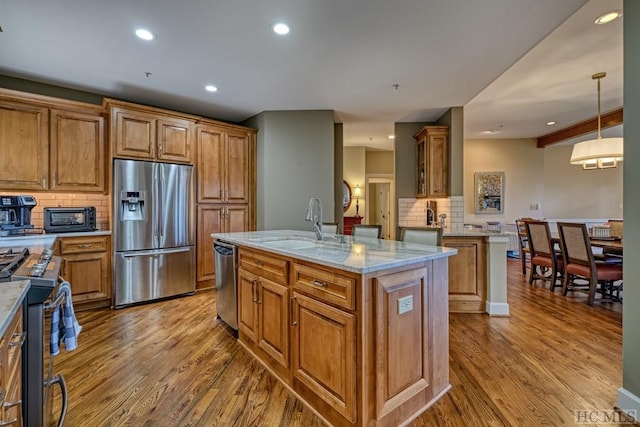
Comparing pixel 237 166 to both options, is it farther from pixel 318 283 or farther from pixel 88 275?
pixel 318 283

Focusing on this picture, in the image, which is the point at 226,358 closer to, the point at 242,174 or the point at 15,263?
the point at 15,263

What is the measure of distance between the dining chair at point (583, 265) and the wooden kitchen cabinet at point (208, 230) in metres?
4.46

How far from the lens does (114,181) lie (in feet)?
11.5

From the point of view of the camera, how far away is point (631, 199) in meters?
1.70

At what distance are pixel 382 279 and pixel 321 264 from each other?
0.33 m

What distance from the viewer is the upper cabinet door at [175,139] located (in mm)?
3869

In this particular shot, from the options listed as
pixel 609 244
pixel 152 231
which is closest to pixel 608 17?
pixel 609 244

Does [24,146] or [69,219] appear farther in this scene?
[69,219]

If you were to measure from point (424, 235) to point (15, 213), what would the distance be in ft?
12.9

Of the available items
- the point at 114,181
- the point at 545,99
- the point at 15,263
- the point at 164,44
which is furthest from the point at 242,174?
the point at 545,99

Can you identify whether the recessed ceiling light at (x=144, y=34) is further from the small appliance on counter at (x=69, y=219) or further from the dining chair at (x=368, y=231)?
Answer: the dining chair at (x=368, y=231)

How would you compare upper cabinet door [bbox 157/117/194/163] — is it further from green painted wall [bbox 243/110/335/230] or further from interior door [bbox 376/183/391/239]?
interior door [bbox 376/183/391/239]

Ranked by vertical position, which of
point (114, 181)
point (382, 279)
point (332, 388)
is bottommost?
point (332, 388)

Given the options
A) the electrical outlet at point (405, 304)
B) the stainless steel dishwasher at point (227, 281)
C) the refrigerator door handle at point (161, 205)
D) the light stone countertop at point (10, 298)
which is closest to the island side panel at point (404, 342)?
the electrical outlet at point (405, 304)
